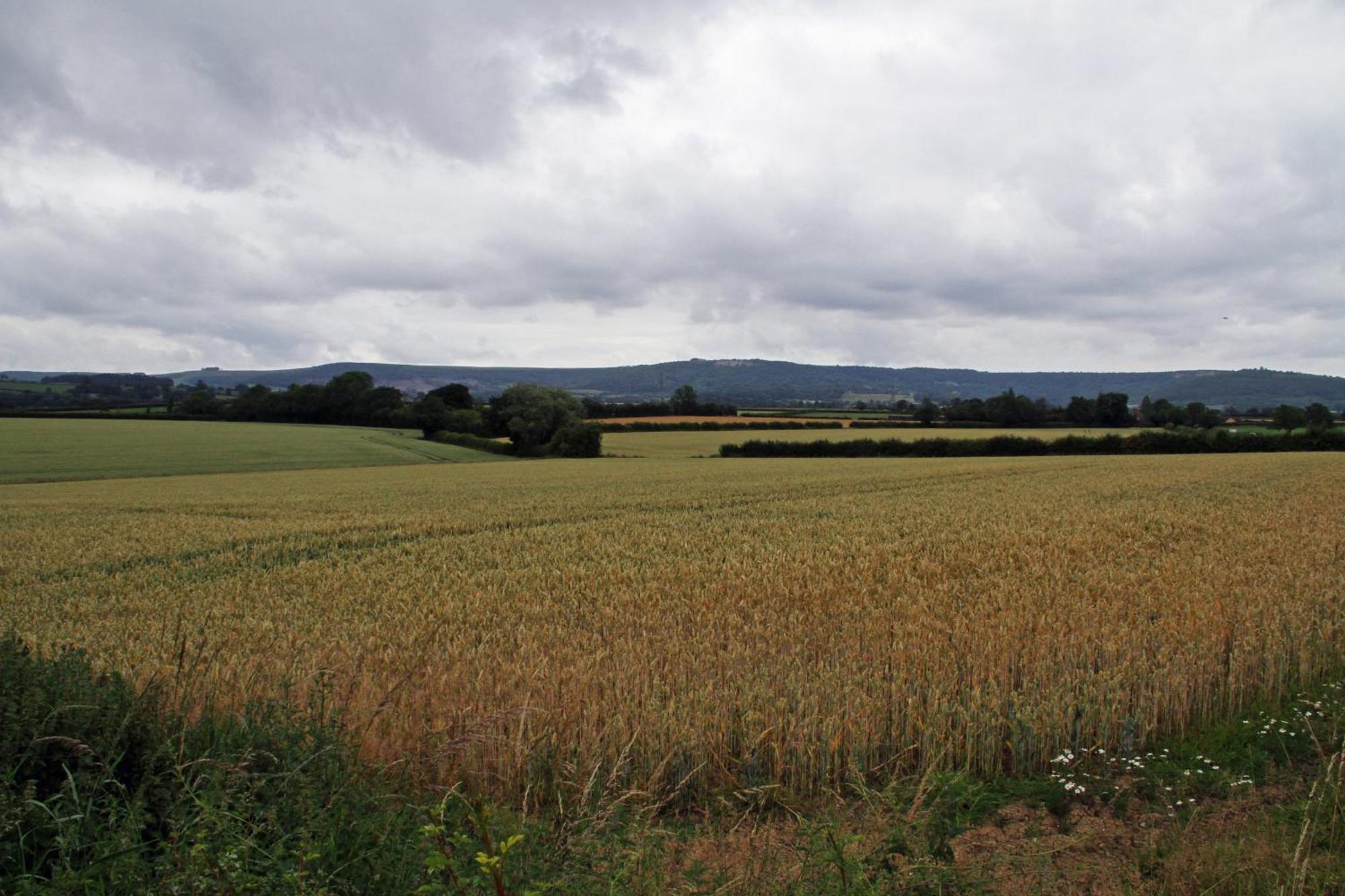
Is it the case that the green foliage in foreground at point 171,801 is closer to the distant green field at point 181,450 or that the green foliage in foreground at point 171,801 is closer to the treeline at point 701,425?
the distant green field at point 181,450

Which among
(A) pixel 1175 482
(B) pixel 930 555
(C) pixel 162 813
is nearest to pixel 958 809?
(C) pixel 162 813

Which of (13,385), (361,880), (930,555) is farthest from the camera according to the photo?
(13,385)

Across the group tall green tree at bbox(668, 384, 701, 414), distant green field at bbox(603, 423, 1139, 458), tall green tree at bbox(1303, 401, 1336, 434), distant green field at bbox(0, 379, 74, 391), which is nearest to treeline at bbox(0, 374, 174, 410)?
distant green field at bbox(0, 379, 74, 391)

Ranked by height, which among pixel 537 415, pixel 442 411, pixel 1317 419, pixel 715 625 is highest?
pixel 1317 419

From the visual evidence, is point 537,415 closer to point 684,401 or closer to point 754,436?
point 754,436

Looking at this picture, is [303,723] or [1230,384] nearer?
[303,723]

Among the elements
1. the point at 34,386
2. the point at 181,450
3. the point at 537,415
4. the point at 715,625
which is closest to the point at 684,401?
the point at 537,415

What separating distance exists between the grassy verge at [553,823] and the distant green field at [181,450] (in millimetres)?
48322

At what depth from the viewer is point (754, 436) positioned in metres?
81.4

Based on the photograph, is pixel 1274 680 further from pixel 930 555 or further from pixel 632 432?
pixel 632 432

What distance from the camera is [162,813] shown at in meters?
4.02

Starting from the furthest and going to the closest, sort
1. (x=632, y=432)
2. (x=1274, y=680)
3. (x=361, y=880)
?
A: (x=632, y=432) → (x=1274, y=680) → (x=361, y=880)

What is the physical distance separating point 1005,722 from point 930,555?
7541 millimetres

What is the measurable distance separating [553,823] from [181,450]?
210ft
